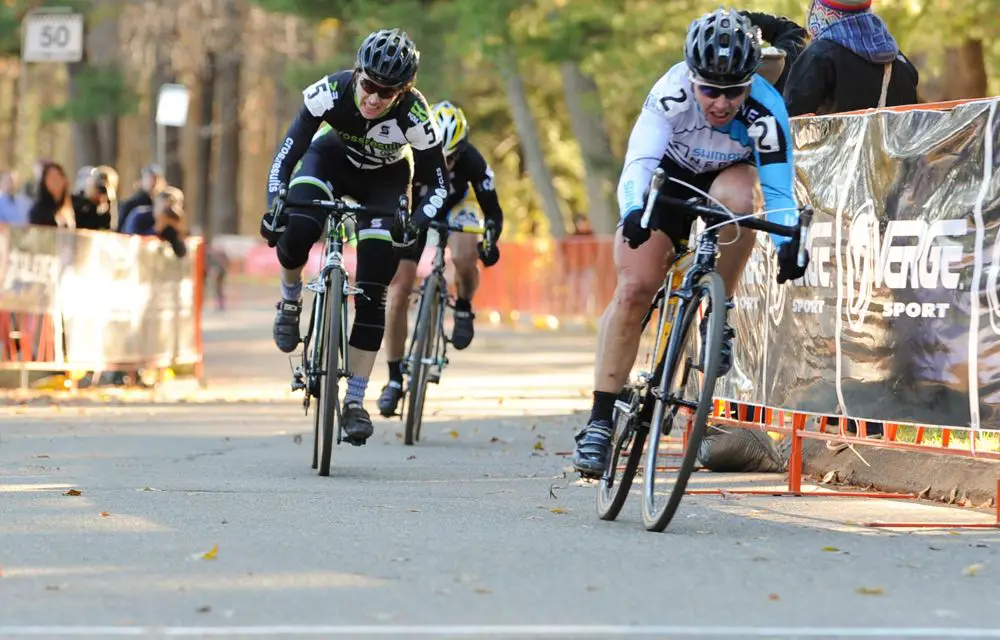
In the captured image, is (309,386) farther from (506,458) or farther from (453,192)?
(453,192)

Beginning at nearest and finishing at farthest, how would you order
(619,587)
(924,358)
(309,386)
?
(619,587) → (924,358) → (309,386)

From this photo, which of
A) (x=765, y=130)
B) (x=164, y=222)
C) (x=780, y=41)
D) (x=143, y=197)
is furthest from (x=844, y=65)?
(x=143, y=197)

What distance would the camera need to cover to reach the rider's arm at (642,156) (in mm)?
7523

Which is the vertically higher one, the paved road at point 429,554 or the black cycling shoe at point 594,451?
the black cycling shoe at point 594,451

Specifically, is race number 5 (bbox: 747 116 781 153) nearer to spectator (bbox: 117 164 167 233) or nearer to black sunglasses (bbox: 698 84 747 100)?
black sunglasses (bbox: 698 84 747 100)

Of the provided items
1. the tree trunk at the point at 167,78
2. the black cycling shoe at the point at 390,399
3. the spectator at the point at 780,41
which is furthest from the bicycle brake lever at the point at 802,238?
the tree trunk at the point at 167,78

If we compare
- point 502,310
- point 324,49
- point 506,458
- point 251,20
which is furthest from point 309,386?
point 324,49

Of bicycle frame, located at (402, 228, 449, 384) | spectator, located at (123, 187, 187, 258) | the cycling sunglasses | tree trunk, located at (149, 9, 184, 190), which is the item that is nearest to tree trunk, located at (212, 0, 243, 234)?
tree trunk, located at (149, 9, 184, 190)

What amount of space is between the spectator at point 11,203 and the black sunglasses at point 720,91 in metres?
12.8

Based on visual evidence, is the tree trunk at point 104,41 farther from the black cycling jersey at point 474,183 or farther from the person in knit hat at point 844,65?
the person in knit hat at point 844,65

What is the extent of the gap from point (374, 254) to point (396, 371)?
6.56 ft

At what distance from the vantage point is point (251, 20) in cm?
5038

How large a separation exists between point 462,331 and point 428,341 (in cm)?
52

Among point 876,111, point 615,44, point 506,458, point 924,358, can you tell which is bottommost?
point 506,458
